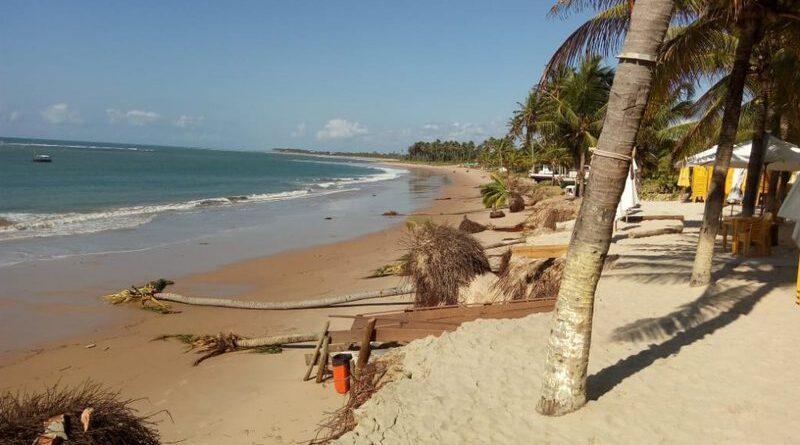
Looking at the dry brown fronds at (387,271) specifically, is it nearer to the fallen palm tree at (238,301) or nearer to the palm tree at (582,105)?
the fallen palm tree at (238,301)

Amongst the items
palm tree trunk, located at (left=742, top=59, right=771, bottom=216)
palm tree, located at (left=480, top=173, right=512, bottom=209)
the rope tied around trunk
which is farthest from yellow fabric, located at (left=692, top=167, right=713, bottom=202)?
the rope tied around trunk

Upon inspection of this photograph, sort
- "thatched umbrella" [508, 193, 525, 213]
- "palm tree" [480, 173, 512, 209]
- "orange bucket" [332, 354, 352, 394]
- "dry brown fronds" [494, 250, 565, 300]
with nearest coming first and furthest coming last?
1. "orange bucket" [332, 354, 352, 394]
2. "dry brown fronds" [494, 250, 565, 300]
3. "thatched umbrella" [508, 193, 525, 213]
4. "palm tree" [480, 173, 512, 209]

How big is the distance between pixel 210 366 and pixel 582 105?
2201 centimetres

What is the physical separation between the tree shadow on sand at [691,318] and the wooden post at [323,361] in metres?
3.21

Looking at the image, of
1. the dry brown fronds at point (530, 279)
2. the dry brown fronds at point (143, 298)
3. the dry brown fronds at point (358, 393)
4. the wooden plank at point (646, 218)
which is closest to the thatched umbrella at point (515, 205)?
the wooden plank at point (646, 218)

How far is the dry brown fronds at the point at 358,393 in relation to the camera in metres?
4.98

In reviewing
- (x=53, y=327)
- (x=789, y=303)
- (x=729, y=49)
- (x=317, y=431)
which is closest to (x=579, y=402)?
(x=317, y=431)

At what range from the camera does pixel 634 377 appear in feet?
16.9

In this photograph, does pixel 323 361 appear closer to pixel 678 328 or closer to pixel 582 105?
pixel 678 328

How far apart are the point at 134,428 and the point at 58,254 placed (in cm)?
1355

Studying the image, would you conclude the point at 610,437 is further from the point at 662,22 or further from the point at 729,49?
the point at 729,49

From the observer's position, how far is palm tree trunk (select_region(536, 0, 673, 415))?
3.83 meters

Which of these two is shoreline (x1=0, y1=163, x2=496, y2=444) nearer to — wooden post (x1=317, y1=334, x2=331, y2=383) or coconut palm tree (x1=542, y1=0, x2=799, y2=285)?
wooden post (x1=317, y1=334, x2=331, y2=383)

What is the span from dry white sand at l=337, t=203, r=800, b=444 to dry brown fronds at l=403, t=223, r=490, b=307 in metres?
1.80
